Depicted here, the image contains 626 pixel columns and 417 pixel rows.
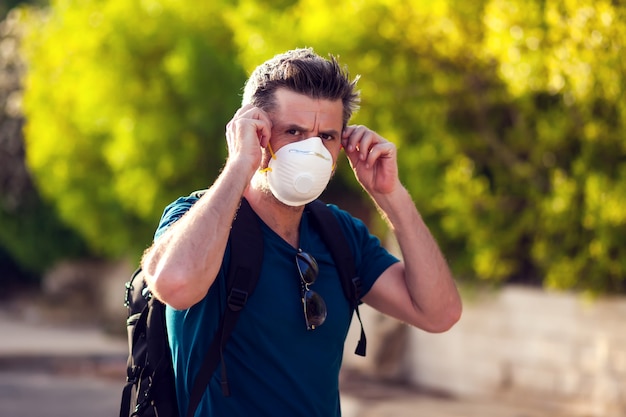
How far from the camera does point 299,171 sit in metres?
3.12

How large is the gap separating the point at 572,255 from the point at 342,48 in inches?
105

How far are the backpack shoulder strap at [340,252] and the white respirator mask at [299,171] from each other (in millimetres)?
172

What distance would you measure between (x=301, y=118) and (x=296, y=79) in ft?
0.36

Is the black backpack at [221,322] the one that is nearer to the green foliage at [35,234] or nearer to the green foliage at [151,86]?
the green foliage at [151,86]

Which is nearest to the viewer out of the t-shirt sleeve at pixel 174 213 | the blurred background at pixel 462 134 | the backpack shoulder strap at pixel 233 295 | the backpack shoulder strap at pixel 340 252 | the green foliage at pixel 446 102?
the backpack shoulder strap at pixel 233 295

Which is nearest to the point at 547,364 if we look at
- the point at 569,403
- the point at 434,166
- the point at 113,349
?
the point at 569,403

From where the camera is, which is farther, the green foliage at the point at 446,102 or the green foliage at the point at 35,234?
the green foliage at the point at 35,234

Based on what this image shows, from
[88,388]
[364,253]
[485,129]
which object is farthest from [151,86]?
[364,253]

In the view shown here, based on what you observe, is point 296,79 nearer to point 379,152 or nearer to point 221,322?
point 379,152

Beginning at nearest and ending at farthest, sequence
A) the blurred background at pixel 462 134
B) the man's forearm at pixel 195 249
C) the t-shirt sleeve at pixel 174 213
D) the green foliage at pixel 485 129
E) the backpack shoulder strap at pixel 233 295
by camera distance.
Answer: the man's forearm at pixel 195 249
the backpack shoulder strap at pixel 233 295
the t-shirt sleeve at pixel 174 213
the blurred background at pixel 462 134
the green foliage at pixel 485 129

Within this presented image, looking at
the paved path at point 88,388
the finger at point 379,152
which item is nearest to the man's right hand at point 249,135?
the finger at point 379,152

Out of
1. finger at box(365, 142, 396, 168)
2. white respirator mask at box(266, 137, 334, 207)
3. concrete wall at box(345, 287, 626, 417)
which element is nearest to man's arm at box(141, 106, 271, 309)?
white respirator mask at box(266, 137, 334, 207)

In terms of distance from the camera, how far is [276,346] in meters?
3.07

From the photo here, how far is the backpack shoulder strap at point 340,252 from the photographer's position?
3311 millimetres
